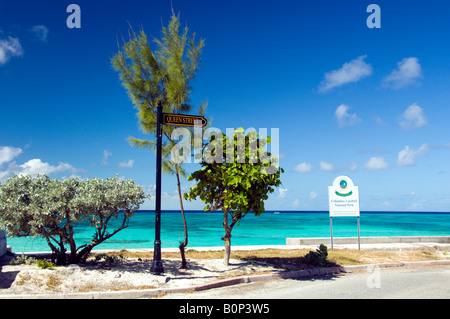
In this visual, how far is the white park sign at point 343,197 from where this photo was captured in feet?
57.2

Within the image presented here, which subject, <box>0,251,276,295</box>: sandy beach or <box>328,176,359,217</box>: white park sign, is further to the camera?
<box>328,176,359,217</box>: white park sign

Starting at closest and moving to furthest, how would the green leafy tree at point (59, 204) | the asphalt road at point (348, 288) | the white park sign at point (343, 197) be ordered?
the asphalt road at point (348, 288) < the green leafy tree at point (59, 204) < the white park sign at point (343, 197)

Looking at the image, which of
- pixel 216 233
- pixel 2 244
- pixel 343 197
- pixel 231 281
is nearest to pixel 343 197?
pixel 343 197

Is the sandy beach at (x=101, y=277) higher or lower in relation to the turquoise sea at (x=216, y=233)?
higher

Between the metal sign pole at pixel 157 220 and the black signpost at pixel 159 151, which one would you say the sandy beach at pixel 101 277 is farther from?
the black signpost at pixel 159 151

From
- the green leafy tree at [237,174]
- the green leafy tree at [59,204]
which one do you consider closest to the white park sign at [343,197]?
the green leafy tree at [237,174]

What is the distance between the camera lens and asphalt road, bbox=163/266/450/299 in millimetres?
8570

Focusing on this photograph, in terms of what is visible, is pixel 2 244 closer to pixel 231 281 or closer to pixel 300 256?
pixel 231 281

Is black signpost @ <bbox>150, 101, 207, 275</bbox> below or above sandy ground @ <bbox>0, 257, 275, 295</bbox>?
above

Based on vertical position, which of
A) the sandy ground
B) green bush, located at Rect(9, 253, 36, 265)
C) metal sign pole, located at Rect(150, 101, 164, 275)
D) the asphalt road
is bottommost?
the asphalt road

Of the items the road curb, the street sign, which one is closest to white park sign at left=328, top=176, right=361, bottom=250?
the road curb

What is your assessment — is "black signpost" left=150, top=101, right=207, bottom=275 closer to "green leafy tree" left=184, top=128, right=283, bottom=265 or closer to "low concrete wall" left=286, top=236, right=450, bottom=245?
"green leafy tree" left=184, top=128, right=283, bottom=265

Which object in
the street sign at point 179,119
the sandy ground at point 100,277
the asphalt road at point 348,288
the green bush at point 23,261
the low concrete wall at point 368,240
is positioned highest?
the street sign at point 179,119
